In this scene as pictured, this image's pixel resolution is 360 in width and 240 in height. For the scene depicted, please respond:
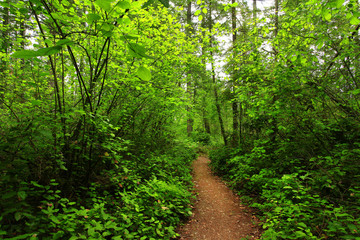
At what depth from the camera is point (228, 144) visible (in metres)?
Answer: 9.62

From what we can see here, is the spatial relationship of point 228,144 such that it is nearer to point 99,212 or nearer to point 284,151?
point 284,151

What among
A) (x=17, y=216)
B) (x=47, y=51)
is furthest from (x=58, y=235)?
(x=47, y=51)

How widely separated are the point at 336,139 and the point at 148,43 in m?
5.62

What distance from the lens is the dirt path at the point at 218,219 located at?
3646 mm

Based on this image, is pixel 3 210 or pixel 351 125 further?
pixel 351 125

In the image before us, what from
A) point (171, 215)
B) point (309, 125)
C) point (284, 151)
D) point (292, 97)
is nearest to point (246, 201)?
point (284, 151)

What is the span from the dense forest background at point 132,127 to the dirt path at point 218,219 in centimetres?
33

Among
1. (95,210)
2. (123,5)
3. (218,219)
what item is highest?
(123,5)

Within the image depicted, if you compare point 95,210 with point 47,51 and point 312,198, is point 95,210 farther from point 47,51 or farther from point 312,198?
point 312,198

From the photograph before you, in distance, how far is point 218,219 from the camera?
14.1ft

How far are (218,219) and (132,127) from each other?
363 centimetres

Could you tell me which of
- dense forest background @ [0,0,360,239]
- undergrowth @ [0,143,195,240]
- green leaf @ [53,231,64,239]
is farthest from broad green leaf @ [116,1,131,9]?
green leaf @ [53,231,64,239]

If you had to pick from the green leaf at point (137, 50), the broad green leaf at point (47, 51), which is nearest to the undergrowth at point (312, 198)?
the green leaf at point (137, 50)

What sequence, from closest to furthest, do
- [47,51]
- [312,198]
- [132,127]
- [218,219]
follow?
[47,51] → [312,198] → [218,219] → [132,127]
